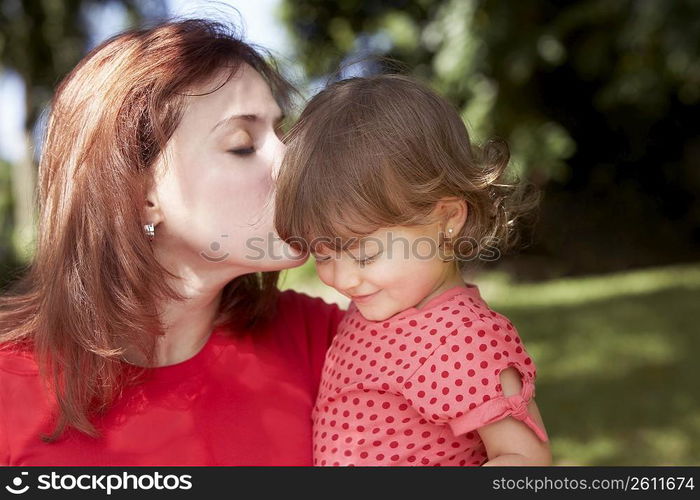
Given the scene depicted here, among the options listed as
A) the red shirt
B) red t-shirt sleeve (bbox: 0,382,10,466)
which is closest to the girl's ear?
the red shirt

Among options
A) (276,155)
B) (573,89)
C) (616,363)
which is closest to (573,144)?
(573,89)

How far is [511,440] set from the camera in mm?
1936

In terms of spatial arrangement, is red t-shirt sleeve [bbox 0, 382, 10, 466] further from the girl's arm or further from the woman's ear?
the girl's arm

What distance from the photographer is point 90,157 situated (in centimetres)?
224

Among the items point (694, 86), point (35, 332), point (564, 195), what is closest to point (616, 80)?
point (694, 86)

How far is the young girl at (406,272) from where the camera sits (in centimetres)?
195

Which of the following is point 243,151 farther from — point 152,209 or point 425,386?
point 425,386

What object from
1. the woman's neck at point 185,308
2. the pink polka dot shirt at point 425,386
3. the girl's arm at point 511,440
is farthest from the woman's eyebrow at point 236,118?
the girl's arm at point 511,440

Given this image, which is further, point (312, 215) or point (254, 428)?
point (254, 428)

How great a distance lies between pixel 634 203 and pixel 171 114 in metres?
11.3

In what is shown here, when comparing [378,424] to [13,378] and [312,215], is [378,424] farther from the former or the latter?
[13,378]

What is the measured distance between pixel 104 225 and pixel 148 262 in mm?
149

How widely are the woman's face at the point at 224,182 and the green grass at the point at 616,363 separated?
239 centimetres

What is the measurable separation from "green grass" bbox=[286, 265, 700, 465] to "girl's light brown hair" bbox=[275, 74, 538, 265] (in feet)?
7.77
